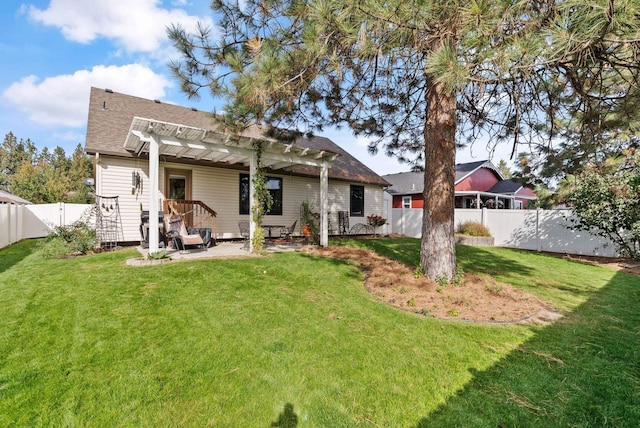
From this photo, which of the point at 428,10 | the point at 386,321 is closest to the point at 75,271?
the point at 386,321

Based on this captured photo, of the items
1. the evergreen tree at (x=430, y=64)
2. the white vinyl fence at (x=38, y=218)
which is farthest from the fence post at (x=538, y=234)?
the white vinyl fence at (x=38, y=218)

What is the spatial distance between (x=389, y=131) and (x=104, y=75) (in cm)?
1241

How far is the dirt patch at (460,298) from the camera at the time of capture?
3867 mm

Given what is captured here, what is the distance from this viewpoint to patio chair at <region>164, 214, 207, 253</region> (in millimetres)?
7305

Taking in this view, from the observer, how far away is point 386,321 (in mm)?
3613

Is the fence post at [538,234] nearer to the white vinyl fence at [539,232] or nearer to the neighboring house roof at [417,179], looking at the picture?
the white vinyl fence at [539,232]

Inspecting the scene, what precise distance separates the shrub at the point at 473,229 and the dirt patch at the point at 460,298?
7790mm

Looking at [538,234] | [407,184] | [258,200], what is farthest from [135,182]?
[407,184]

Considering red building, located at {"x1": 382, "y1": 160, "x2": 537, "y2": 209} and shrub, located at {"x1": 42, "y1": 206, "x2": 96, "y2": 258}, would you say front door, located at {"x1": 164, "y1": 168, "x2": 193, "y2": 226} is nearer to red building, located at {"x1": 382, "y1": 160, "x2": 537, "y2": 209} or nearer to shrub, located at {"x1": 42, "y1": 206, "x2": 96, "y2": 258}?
shrub, located at {"x1": 42, "y1": 206, "x2": 96, "y2": 258}

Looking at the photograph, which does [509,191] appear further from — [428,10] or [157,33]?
[157,33]

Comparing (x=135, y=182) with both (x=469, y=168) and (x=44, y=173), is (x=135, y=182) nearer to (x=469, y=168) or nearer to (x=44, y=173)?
(x=469, y=168)

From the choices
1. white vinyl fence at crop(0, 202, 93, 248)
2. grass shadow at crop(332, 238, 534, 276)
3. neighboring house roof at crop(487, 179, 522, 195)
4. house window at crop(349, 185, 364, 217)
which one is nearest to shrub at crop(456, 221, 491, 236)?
grass shadow at crop(332, 238, 534, 276)

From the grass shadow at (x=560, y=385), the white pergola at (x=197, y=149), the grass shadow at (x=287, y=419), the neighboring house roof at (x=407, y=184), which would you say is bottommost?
the grass shadow at (x=287, y=419)

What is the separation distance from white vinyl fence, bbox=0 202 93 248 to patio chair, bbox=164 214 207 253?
5526 mm
